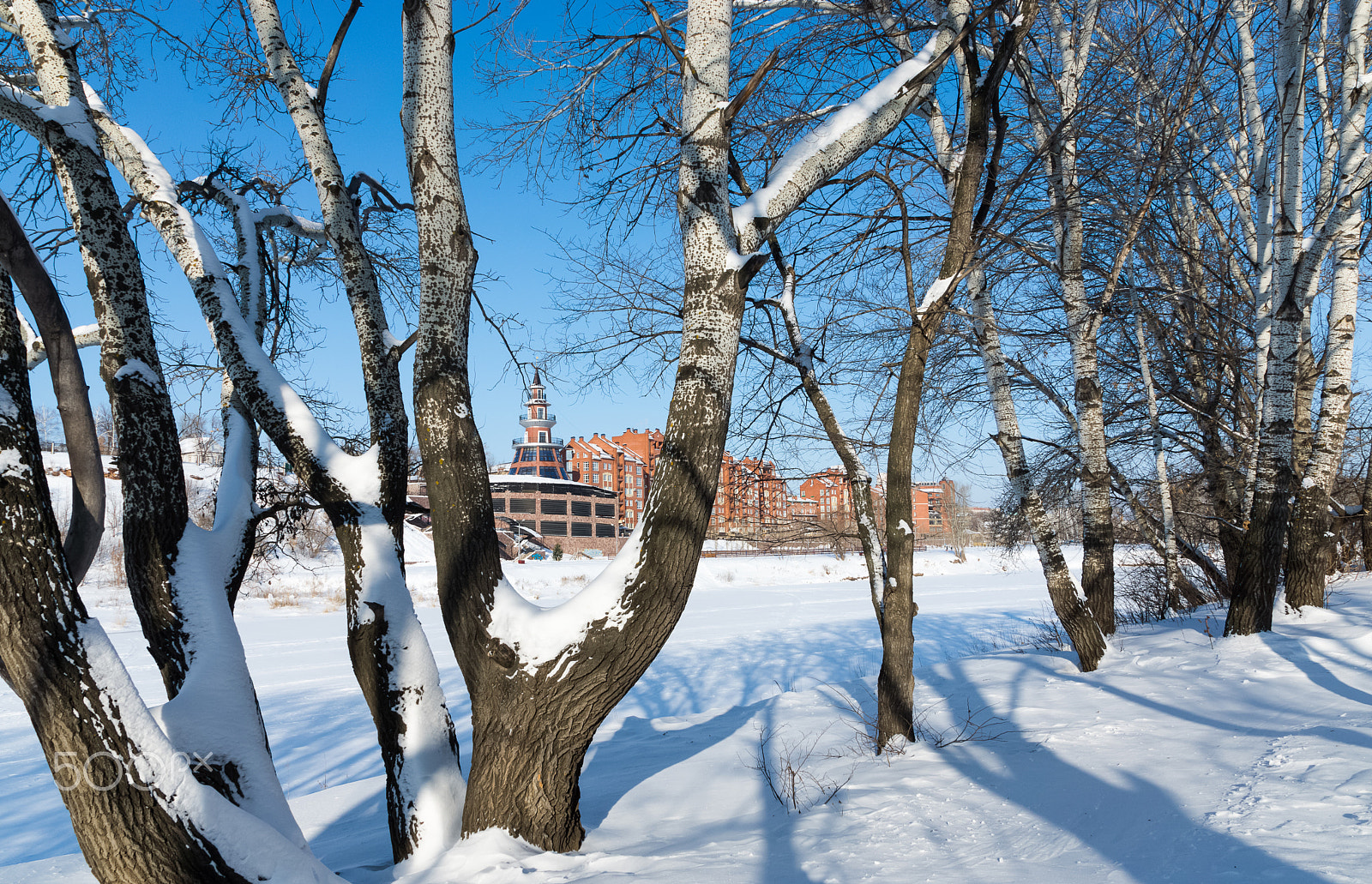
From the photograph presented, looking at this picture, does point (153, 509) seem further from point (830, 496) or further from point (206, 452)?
point (830, 496)

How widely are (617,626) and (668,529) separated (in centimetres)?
43

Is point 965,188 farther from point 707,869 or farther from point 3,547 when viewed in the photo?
point 3,547

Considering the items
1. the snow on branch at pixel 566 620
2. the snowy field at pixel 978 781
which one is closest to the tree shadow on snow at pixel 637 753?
the snowy field at pixel 978 781

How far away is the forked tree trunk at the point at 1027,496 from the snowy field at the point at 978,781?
11.2 inches

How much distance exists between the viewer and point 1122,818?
292 centimetres

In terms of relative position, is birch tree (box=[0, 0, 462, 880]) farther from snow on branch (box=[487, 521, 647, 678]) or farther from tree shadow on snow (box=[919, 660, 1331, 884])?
tree shadow on snow (box=[919, 660, 1331, 884])

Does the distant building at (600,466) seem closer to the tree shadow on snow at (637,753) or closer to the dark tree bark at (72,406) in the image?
the tree shadow on snow at (637,753)

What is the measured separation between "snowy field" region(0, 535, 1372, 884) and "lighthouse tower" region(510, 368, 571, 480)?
6441 centimetres

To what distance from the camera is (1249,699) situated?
167 inches

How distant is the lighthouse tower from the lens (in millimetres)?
73438

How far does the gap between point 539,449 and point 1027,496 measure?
69769 mm

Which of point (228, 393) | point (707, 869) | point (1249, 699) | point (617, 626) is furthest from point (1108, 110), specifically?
point (228, 393)

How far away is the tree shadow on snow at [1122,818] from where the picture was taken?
2.32 meters

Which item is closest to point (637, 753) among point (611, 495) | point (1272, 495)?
point (1272, 495)
